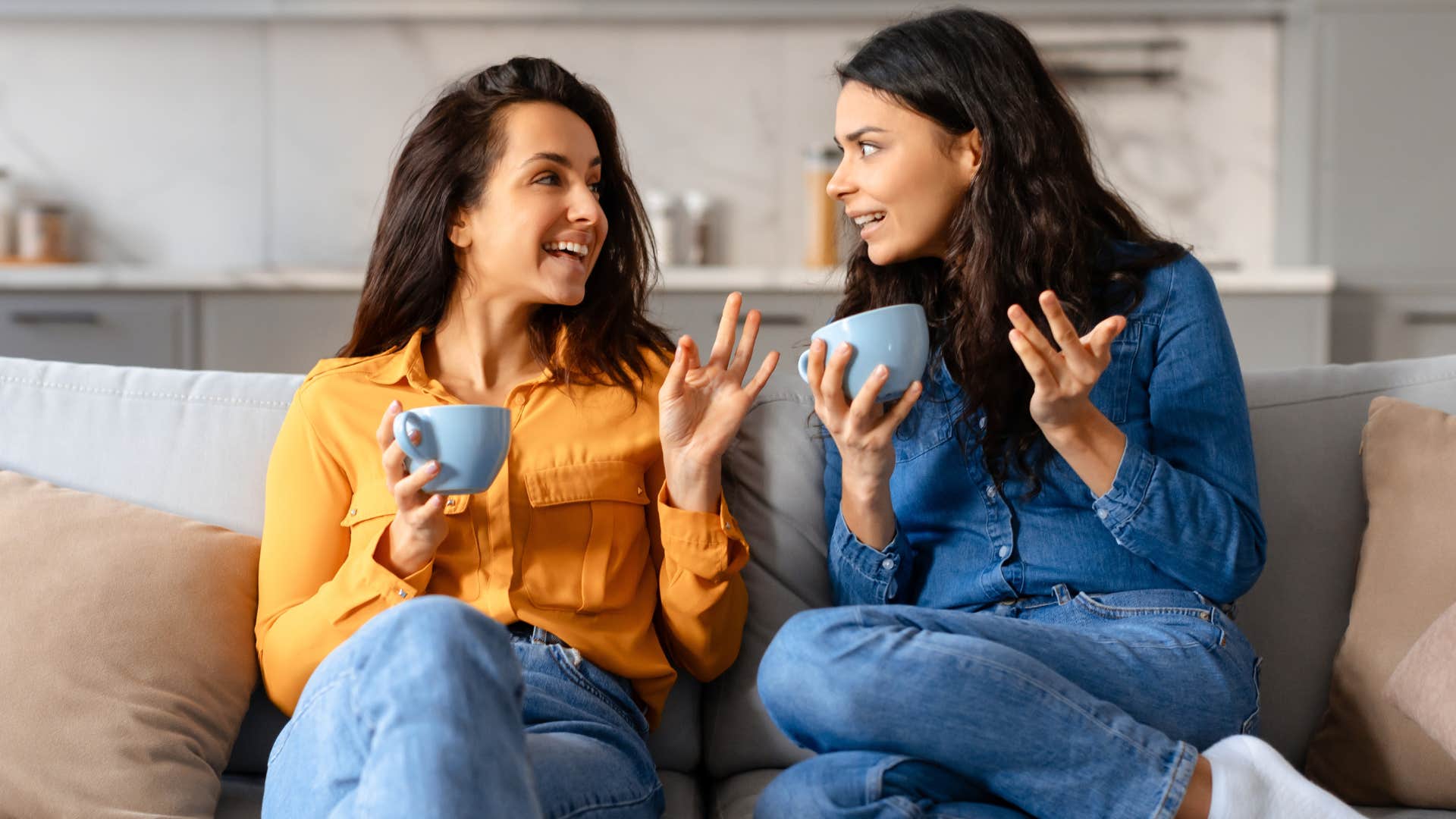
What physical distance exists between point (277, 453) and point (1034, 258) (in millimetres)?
915

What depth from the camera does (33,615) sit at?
4.55 ft

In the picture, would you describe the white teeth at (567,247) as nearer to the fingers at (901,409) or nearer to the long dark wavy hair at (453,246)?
the long dark wavy hair at (453,246)

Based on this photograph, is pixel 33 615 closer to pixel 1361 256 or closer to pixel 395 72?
pixel 395 72

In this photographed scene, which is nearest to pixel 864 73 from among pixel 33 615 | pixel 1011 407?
pixel 1011 407

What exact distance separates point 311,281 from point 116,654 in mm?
2264

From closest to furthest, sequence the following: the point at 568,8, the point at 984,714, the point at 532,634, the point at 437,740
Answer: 1. the point at 437,740
2. the point at 984,714
3. the point at 532,634
4. the point at 568,8

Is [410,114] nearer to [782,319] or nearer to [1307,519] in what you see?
[782,319]

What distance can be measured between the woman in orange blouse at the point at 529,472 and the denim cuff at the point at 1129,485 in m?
0.40

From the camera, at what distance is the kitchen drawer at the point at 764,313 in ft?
11.6

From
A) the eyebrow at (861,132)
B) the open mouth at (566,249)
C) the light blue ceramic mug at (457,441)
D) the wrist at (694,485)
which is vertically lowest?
the wrist at (694,485)

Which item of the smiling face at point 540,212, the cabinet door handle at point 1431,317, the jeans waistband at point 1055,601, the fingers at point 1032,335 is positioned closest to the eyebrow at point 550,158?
the smiling face at point 540,212

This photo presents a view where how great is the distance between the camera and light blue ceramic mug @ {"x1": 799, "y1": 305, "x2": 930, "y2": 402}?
1.32 m

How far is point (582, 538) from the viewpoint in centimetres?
149

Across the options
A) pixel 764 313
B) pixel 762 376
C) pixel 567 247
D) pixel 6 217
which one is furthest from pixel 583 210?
pixel 6 217
